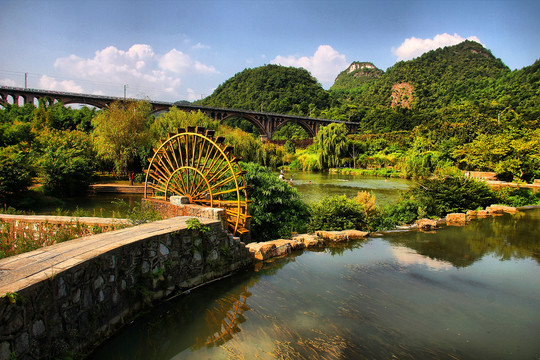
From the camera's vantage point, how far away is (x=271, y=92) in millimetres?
95062

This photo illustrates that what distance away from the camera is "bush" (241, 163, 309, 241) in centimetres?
950

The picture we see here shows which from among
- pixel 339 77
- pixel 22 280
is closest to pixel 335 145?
pixel 22 280

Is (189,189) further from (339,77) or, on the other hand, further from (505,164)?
(339,77)

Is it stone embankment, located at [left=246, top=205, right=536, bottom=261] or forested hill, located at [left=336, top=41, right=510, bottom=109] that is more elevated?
forested hill, located at [left=336, top=41, right=510, bottom=109]

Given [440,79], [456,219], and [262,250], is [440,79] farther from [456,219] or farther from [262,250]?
[262,250]

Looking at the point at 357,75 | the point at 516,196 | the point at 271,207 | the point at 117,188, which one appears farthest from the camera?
the point at 357,75

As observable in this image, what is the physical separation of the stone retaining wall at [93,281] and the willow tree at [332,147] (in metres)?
36.8

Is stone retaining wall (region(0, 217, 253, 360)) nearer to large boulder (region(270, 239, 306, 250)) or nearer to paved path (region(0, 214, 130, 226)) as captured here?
paved path (region(0, 214, 130, 226))

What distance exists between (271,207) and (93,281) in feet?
21.8

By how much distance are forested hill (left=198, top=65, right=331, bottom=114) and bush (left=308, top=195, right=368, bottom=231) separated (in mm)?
79056

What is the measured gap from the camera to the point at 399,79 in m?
101

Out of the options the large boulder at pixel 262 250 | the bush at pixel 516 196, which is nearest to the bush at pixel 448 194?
the bush at pixel 516 196

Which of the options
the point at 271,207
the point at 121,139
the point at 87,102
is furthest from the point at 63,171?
the point at 87,102

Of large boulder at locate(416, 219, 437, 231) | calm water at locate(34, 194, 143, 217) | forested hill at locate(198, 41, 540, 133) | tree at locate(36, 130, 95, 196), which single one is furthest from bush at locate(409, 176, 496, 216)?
forested hill at locate(198, 41, 540, 133)
